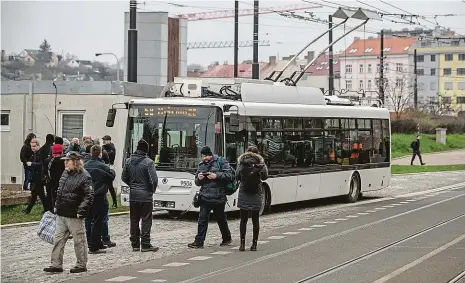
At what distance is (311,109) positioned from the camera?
24.8 metres

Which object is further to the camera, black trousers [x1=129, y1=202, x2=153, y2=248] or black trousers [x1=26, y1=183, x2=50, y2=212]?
black trousers [x1=26, y1=183, x2=50, y2=212]

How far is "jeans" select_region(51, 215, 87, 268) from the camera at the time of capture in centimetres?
1295

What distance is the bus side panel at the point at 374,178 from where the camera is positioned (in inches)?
1112

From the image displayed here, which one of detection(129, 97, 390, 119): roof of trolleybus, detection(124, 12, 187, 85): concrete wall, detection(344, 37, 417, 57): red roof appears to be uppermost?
detection(344, 37, 417, 57): red roof

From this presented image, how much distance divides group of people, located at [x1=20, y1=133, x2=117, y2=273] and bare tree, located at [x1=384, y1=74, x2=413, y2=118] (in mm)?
58772

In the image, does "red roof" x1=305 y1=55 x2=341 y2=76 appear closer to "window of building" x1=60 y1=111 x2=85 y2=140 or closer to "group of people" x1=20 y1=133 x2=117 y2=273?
"window of building" x1=60 y1=111 x2=85 y2=140

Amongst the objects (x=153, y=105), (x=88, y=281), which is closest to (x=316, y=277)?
(x=88, y=281)

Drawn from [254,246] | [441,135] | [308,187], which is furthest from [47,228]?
[441,135]

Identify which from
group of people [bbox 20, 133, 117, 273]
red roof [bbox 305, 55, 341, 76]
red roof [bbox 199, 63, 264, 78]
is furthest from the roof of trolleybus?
red roof [bbox 305, 55, 341, 76]

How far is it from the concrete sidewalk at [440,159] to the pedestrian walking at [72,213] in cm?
4228

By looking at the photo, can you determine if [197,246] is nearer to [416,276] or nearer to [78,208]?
[78,208]

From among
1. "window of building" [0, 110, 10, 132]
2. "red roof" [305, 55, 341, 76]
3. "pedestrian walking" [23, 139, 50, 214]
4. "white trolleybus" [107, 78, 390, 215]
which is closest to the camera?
"pedestrian walking" [23, 139, 50, 214]

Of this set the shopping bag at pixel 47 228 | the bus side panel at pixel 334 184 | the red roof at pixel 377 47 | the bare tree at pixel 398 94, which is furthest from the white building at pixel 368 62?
the shopping bag at pixel 47 228

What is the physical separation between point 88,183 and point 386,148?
17.9 metres
